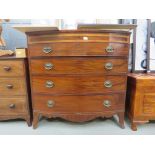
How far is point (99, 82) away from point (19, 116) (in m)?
0.96

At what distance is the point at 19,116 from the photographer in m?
1.78

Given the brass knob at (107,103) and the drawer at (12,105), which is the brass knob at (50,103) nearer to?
the drawer at (12,105)

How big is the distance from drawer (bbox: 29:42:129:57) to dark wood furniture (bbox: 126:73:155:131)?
373 millimetres

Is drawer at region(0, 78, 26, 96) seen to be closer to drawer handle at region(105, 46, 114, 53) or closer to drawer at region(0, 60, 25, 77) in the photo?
drawer at region(0, 60, 25, 77)

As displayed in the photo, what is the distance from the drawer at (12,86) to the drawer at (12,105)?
7 cm

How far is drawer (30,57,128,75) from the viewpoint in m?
1.52

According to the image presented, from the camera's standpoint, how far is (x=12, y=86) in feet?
5.57

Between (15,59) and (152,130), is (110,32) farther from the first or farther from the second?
(152,130)

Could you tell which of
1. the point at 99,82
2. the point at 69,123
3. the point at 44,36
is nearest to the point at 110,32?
the point at 99,82

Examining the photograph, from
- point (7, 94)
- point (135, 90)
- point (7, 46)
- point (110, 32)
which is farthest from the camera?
point (7, 46)

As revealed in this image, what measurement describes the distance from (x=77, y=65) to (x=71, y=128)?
70cm

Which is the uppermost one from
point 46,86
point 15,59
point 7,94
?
point 15,59

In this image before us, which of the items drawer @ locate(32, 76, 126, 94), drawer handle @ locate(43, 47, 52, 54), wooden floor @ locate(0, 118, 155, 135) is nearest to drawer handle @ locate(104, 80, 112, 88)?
drawer @ locate(32, 76, 126, 94)

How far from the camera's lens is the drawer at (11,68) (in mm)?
1641
